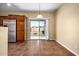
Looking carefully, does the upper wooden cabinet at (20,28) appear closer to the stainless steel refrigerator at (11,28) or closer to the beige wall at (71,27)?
the stainless steel refrigerator at (11,28)

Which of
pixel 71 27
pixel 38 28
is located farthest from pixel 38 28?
pixel 71 27

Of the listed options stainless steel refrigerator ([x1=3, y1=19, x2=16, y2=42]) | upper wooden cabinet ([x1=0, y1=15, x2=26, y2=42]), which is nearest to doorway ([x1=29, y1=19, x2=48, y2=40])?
upper wooden cabinet ([x1=0, y1=15, x2=26, y2=42])

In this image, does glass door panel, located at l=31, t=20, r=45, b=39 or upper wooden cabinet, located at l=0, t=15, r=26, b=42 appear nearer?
upper wooden cabinet, located at l=0, t=15, r=26, b=42

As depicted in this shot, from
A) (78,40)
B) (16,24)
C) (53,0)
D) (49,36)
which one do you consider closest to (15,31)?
(16,24)

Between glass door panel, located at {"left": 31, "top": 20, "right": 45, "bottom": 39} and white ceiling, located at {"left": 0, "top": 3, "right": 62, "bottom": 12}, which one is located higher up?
white ceiling, located at {"left": 0, "top": 3, "right": 62, "bottom": 12}

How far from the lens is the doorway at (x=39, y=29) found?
390 inches

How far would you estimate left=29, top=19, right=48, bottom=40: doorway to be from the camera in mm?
9898

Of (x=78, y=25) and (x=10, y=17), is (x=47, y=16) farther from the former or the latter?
(x=78, y=25)

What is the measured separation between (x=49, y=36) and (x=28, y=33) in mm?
1548

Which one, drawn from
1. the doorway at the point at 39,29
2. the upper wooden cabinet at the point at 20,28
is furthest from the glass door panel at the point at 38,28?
the upper wooden cabinet at the point at 20,28

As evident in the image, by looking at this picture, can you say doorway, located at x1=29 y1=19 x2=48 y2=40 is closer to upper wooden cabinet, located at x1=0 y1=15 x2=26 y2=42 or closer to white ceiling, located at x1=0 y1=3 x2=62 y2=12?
upper wooden cabinet, located at x1=0 y1=15 x2=26 y2=42

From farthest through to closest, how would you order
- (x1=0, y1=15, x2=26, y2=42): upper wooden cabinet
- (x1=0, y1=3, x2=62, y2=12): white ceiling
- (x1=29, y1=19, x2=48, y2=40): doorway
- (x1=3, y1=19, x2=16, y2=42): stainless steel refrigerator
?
(x1=29, y1=19, x2=48, y2=40): doorway < (x1=0, y1=15, x2=26, y2=42): upper wooden cabinet < (x1=3, y1=19, x2=16, y2=42): stainless steel refrigerator < (x1=0, y1=3, x2=62, y2=12): white ceiling

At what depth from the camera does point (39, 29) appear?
32.8ft

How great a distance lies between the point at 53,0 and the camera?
1388 mm
